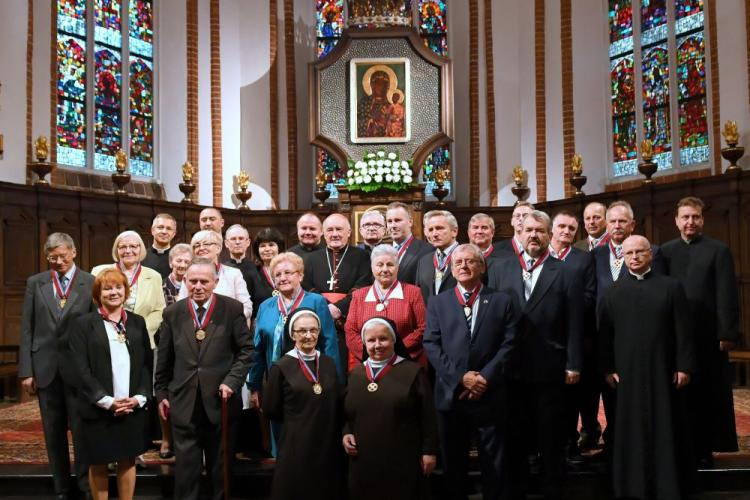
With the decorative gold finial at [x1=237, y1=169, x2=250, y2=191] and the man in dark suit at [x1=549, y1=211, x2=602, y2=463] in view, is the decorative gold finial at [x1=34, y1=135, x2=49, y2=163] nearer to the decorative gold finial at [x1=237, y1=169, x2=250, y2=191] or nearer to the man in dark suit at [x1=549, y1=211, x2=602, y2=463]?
the decorative gold finial at [x1=237, y1=169, x2=250, y2=191]

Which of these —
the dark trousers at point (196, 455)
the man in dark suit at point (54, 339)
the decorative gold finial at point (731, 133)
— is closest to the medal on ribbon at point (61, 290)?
the man in dark suit at point (54, 339)

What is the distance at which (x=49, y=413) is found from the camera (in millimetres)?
5586

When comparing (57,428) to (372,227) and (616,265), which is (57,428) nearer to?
(372,227)

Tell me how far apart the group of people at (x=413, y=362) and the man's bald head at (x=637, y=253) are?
0.02 m

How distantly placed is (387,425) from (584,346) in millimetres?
1579

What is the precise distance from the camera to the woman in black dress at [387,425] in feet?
15.7

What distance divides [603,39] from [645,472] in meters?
9.87

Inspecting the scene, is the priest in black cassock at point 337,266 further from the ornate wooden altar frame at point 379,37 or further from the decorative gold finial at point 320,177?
the decorative gold finial at point 320,177

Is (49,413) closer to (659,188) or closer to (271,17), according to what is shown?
(659,188)

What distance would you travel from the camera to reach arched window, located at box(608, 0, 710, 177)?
12.6m

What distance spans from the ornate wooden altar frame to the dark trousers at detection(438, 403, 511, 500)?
802 centimetres

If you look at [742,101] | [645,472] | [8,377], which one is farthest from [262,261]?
[742,101]

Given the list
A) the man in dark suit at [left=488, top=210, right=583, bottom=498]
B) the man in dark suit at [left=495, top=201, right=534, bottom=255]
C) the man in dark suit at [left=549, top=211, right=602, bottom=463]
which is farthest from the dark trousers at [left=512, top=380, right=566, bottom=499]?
the man in dark suit at [left=495, top=201, right=534, bottom=255]

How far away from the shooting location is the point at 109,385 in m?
5.07
